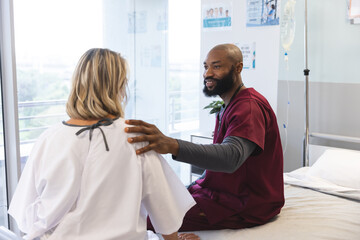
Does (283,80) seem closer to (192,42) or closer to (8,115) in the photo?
A: (192,42)

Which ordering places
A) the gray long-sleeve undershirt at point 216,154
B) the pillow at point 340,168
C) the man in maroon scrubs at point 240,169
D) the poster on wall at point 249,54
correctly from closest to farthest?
the gray long-sleeve undershirt at point 216,154 → the man in maroon scrubs at point 240,169 → the pillow at point 340,168 → the poster on wall at point 249,54

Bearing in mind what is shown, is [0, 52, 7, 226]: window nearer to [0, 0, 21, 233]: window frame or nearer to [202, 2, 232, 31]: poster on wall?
[0, 0, 21, 233]: window frame

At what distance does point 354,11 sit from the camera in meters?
2.83

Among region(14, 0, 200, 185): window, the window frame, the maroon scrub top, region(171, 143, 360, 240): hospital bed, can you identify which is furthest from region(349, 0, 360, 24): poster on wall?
the window frame

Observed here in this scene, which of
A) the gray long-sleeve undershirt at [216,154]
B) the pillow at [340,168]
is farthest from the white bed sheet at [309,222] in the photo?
the gray long-sleeve undershirt at [216,154]

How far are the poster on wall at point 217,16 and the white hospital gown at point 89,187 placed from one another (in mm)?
2408

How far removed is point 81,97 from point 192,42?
3.34 metres

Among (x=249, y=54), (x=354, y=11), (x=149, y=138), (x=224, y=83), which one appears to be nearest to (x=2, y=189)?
(x=224, y=83)

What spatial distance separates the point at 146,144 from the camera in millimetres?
1449

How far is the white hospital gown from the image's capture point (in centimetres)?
131

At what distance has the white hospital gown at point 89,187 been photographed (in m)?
1.31

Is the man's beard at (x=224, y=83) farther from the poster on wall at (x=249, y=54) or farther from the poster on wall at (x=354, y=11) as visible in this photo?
the poster on wall at (x=249, y=54)

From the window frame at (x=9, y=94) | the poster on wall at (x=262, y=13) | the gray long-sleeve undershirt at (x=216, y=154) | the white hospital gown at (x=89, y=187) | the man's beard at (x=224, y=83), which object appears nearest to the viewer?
the white hospital gown at (x=89, y=187)

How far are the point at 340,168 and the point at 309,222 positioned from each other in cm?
76
